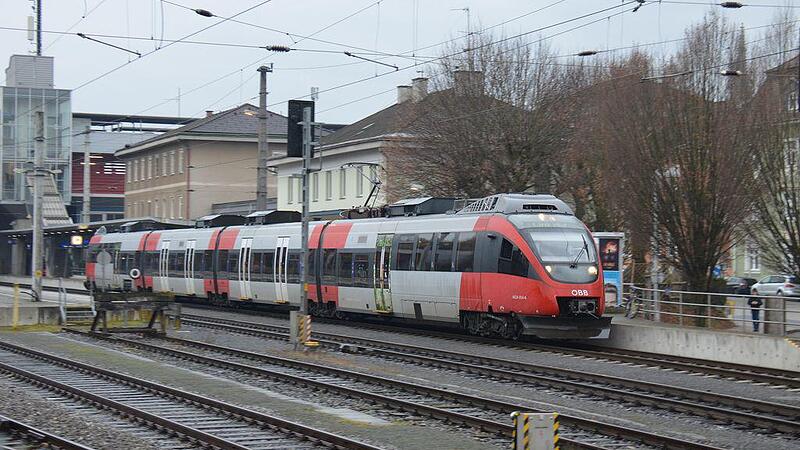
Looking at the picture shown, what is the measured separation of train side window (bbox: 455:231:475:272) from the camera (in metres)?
26.8

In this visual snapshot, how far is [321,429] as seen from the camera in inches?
556

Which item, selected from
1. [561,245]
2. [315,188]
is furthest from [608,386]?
[315,188]

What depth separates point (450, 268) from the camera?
27609 mm

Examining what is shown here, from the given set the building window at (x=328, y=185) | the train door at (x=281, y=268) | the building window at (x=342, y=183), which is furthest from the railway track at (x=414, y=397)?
the building window at (x=328, y=185)

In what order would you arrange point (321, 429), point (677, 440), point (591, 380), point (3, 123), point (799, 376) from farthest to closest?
point (3, 123), point (799, 376), point (591, 380), point (321, 429), point (677, 440)

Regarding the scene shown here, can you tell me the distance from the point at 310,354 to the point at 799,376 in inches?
382

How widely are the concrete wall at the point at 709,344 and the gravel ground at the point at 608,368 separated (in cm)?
279

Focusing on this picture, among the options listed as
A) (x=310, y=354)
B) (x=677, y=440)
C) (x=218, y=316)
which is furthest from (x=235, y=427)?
(x=218, y=316)

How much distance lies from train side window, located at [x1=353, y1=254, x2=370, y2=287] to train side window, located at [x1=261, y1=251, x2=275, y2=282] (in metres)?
6.01

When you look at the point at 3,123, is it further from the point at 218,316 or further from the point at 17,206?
the point at 218,316

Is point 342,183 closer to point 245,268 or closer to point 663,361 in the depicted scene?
point 245,268

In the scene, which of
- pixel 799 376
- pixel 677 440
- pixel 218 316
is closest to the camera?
pixel 677 440

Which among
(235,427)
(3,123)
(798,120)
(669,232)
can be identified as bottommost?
(235,427)

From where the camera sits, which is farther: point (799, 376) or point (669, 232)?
point (669, 232)
